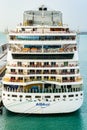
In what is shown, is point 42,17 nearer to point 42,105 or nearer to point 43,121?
point 42,105

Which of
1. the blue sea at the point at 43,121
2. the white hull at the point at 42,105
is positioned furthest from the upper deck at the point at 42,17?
the blue sea at the point at 43,121

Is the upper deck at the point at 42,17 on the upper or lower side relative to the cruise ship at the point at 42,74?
upper

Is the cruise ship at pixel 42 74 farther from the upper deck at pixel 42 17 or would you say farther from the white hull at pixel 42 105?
the upper deck at pixel 42 17

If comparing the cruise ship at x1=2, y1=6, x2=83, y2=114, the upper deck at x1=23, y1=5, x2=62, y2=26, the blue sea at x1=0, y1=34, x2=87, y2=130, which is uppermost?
the upper deck at x1=23, y1=5, x2=62, y2=26

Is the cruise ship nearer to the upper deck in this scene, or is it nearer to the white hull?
the white hull

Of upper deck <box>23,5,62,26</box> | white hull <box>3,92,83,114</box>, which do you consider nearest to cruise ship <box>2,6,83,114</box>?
white hull <box>3,92,83,114</box>

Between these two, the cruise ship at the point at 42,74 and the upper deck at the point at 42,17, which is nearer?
Answer: the cruise ship at the point at 42,74

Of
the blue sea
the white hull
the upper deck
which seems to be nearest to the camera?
the blue sea

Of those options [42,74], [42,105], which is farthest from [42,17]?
[42,105]
